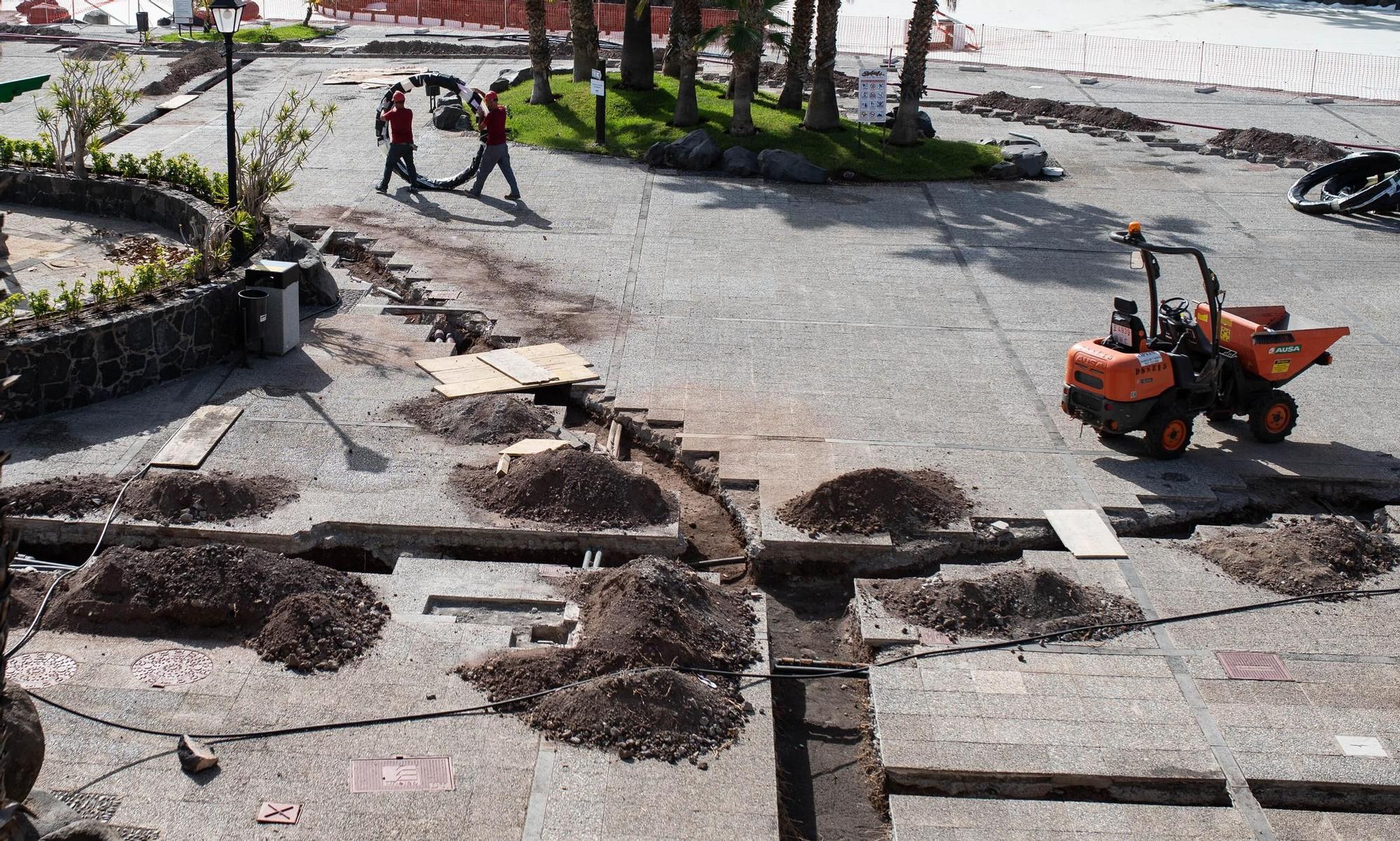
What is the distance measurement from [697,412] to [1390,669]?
6.86m

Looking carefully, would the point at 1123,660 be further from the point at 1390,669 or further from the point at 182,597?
the point at 182,597

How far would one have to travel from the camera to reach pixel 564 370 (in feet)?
47.4

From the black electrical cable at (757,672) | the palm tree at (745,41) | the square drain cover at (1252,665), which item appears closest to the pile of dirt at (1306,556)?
the black electrical cable at (757,672)

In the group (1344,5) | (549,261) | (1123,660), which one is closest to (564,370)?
(549,261)

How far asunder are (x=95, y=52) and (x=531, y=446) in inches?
1070

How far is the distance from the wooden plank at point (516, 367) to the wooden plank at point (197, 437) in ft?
9.27

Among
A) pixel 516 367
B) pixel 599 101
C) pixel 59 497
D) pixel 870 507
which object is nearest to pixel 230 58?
pixel 516 367

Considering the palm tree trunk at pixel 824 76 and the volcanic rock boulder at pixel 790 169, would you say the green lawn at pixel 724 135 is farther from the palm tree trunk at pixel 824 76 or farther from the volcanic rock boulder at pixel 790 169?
the volcanic rock boulder at pixel 790 169

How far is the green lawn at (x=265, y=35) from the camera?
118 ft

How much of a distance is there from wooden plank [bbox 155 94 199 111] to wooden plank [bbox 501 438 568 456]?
1907 cm

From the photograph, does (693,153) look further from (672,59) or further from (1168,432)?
(1168,432)

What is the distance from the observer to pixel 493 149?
21.4m

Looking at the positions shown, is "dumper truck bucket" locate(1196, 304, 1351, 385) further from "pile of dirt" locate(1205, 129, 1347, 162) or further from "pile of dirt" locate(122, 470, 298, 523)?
"pile of dirt" locate(1205, 129, 1347, 162)

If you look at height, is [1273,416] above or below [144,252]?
below
